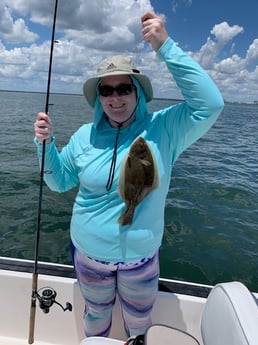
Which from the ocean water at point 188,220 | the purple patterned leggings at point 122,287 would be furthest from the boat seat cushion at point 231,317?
the ocean water at point 188,220

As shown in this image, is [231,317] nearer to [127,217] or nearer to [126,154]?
[127,217]

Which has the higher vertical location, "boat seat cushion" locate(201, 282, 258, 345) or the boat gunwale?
"boat seat cushion" locate(201, 282, 258, 345)

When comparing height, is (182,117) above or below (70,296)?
above

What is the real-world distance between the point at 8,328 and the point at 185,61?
284 cm

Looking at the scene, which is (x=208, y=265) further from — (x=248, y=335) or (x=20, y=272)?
(x=248, y=335)

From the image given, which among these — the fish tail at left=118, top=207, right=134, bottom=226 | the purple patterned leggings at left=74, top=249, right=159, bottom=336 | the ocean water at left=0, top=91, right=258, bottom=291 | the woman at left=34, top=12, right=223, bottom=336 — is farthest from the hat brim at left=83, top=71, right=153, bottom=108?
the ocean water at left=0, top=91, right=258, bottom=291

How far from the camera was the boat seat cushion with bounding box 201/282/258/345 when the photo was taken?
1388mm

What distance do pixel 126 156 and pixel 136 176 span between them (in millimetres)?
147

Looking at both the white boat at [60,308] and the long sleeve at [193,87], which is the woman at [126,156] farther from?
the white boat at [60,308]

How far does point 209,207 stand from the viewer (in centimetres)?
809

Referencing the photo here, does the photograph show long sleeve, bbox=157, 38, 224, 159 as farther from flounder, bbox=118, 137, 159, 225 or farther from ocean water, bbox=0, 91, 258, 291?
ocean water, bbox=0, 91, 258, 291

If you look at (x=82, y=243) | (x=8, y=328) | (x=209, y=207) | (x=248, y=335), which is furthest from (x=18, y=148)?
(x=248, y=335)

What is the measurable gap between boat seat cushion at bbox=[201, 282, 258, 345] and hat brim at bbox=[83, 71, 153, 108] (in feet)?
4.54

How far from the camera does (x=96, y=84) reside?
2381mm
